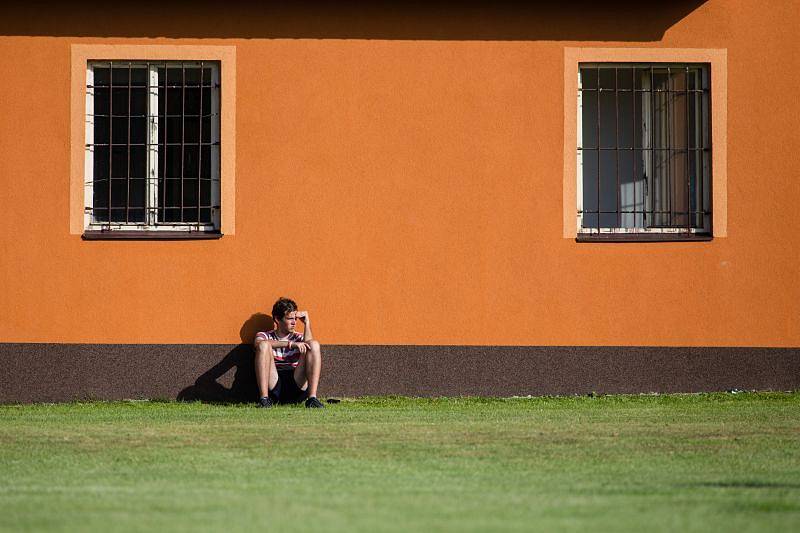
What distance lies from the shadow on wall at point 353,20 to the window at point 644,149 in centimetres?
42

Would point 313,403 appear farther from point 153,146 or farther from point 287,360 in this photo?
point 153,146

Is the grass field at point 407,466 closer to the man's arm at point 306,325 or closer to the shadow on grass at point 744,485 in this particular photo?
the shadow on grass at point 744,485

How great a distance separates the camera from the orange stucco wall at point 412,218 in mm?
11172

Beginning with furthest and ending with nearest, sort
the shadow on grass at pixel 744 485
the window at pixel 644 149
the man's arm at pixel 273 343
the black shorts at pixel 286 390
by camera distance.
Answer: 1. the window at pixel 644 149
2. the black shorts at pixel 286 390
3. the man's arm at pixel 273 343
4. the shadow on grass at pixel 744 485

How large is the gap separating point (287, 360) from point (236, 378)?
0.52 m

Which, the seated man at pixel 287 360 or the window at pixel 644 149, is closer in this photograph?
the seated man at pixel 287 360

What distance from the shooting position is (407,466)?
23.4ft

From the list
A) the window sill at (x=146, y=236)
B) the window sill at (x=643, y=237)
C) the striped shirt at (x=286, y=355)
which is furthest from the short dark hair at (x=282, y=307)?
the window sill at (x=643, y=237)

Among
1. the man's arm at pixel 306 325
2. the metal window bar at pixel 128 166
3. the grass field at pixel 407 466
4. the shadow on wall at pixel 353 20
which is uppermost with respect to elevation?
the shadow on wall at pixel 353 20

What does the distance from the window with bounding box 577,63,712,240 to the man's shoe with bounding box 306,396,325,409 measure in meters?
2.86

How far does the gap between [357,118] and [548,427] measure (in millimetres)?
3645

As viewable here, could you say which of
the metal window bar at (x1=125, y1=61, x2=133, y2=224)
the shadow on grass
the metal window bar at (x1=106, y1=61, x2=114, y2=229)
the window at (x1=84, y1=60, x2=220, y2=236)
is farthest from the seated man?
the shadow on grass

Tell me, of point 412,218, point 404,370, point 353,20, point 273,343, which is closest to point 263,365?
point 273,343

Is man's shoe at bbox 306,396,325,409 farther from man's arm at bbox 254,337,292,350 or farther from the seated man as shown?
man's arm at bbox 254,337,292,350
